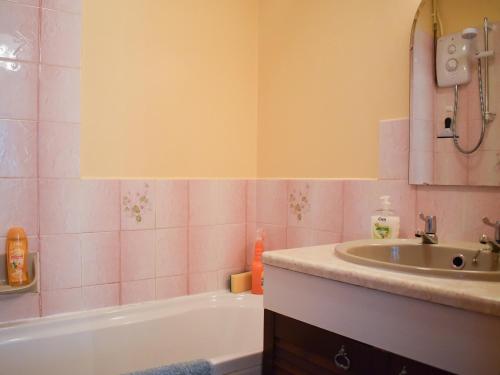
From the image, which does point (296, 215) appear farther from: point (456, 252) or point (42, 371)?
point (42, 371)

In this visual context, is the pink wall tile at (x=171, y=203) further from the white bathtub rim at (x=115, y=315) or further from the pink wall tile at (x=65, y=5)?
the pink wall tile at (x=65, y=5)

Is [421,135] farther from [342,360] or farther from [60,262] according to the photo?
[60,262]

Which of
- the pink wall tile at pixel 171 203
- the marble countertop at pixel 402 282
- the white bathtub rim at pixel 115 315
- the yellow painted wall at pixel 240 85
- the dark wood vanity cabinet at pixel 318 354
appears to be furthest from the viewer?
the pink wall tile at pixel 171 203

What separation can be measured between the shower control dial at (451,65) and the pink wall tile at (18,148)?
1439mm

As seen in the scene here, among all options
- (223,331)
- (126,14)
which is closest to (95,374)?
(223,331)

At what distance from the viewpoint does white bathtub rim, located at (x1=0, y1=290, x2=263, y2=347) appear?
1525 millimetres

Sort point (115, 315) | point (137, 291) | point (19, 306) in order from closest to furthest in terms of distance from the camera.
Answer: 1. point (19, 306)
2. point (115, 315)
3. point (137, 291)

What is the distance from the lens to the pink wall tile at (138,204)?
177 centimetres

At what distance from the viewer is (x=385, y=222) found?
1459 mm

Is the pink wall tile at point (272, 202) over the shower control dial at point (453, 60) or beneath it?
beneath

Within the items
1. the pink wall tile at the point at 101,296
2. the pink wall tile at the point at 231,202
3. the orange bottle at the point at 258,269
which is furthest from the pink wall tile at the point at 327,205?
the pink wall tile at the point at 101,296

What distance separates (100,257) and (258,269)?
707mm

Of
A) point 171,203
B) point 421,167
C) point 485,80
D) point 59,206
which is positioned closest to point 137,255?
point 171,203

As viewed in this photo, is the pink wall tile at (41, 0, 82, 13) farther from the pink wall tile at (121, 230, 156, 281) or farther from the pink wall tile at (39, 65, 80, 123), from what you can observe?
the pink wall tile at (121, 230, 156, 281)
